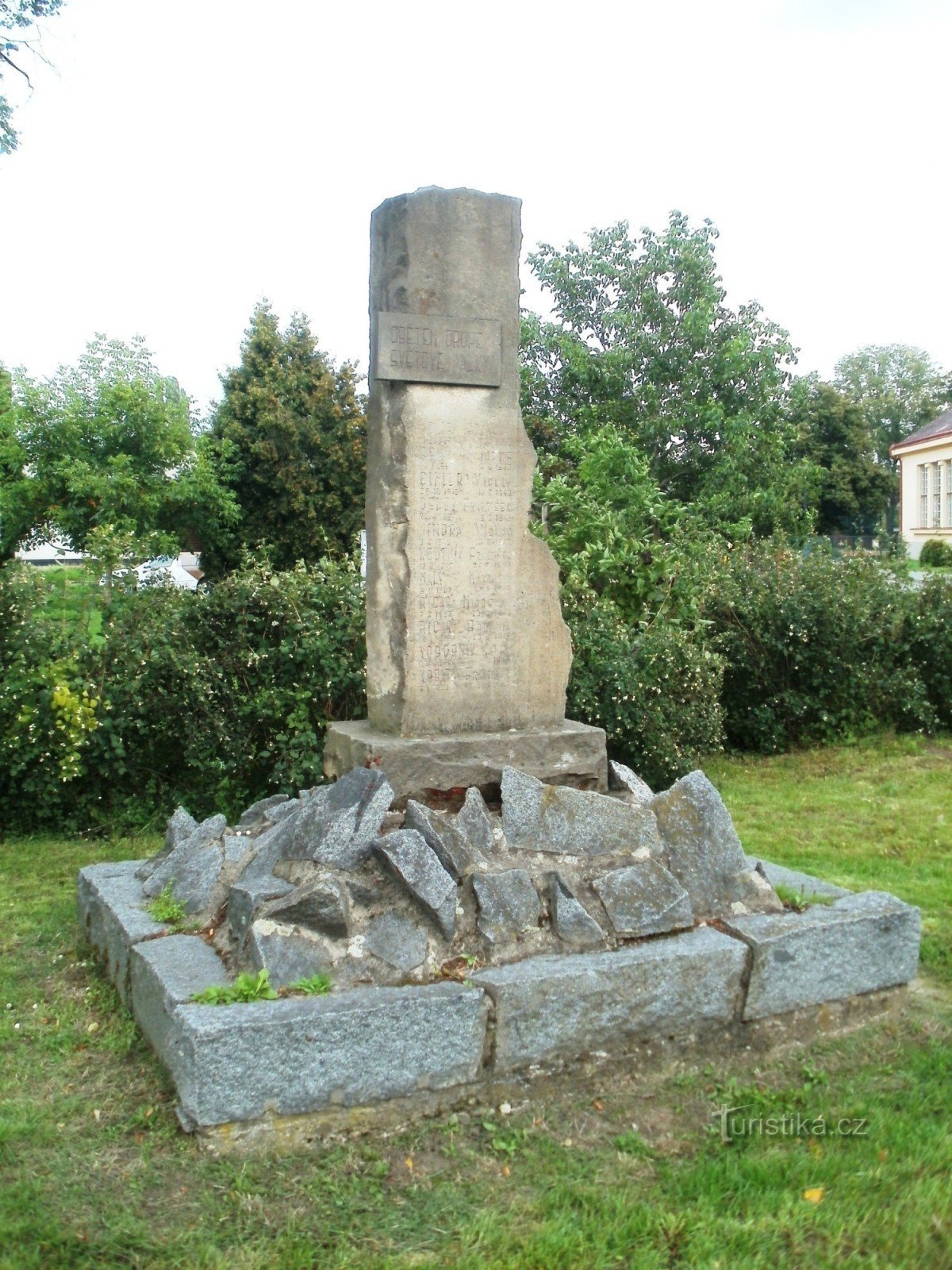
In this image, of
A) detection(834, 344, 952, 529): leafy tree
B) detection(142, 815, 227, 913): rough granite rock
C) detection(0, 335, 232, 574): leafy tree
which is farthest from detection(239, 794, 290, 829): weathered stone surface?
detection(834, 344, 952, 529): leafy tree

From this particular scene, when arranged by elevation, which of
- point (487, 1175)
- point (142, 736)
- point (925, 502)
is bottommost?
point (487, 1175)

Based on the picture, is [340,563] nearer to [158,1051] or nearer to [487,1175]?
[158,1051]

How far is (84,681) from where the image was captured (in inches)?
270

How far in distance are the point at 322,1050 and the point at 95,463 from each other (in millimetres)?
23313

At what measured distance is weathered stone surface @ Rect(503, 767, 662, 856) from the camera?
3982mm

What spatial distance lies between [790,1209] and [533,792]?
166 cm

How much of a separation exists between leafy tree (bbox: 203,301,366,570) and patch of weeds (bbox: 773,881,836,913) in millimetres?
22810

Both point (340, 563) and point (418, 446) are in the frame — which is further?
point (340, 563)

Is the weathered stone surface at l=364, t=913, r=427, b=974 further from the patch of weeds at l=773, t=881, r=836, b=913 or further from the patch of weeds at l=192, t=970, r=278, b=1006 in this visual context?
the patch of weeds at l=773, t=881, r=836, b=913

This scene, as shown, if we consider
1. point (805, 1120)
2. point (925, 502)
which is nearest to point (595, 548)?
point (805, 1120)

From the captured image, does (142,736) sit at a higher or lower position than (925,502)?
lower

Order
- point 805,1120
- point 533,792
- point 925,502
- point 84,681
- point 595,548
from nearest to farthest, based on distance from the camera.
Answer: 1. point 805,1120
2. point 533,792
3. point 84,681
4. point 595,548
5. point 925,502

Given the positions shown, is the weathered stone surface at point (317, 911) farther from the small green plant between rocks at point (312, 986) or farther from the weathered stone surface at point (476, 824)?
the weathered stone surface at point (476, 824)

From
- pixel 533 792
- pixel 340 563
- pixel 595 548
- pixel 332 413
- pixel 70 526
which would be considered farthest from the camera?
pixel 332 413
